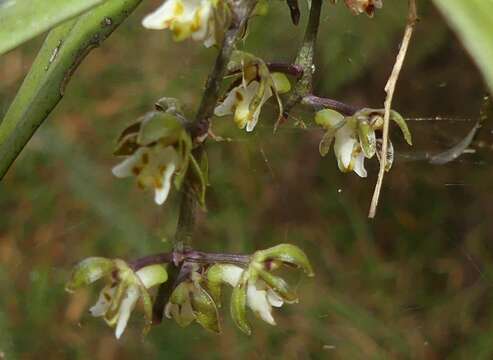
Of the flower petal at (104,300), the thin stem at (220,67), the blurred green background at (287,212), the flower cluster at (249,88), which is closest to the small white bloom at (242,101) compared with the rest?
the flower cluster at (249,88)

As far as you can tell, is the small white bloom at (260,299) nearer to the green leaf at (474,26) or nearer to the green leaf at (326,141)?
the green leaf at (326,141)

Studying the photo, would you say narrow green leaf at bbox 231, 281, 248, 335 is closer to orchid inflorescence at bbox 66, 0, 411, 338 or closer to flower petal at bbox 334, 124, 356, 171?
orchid inflorescence at bbox 66, 0, 411, 338

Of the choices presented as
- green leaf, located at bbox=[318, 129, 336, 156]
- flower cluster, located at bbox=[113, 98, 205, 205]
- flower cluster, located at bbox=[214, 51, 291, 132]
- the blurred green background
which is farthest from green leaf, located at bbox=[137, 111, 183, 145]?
the blurred green background

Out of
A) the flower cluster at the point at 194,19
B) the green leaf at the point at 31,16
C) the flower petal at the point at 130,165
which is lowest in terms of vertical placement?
Answer: the flower petal at the point at 130,165

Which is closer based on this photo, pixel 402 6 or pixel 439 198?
pixel 402 6

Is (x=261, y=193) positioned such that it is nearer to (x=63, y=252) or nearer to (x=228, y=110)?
(x=63, y=252)

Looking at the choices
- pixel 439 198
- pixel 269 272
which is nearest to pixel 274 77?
pixel 269 272

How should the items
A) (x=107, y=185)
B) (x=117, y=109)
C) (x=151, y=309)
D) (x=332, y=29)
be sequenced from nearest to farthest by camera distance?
(x=151, y=309)
(x=332, y=29)
(x=107, y=185)
(x=117, y=109)
